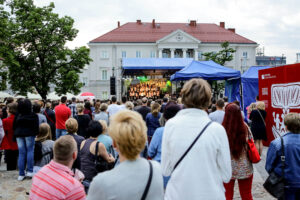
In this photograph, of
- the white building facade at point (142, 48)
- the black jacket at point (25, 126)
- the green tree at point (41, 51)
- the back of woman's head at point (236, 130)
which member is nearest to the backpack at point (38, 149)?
the black jacket at point (25, 126)

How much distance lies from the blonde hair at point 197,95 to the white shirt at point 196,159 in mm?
61

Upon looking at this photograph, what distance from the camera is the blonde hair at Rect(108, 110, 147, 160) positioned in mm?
1950

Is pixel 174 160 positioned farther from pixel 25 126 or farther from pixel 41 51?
pixel 41 51

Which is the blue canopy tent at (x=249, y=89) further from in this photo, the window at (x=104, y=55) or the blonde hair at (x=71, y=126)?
the window at (x=104, y=55)

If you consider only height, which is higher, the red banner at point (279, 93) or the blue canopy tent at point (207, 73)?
the blue canopy tent at point (207, 73)

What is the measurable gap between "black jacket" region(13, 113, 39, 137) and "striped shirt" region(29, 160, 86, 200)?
16.1 feet

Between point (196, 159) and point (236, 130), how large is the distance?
6.31 ft

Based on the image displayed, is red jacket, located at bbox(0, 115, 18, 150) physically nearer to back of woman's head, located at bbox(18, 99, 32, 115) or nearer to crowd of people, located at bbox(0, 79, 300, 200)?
back of woman's head, located at bbox(18, 99, 32, 115)

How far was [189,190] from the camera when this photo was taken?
2.40 metres

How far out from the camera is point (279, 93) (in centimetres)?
905

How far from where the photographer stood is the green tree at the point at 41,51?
31.2 metres

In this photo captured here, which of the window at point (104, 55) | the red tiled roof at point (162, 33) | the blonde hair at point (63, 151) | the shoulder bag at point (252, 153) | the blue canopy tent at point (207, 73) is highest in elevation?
the red tiled roof at point (162, 33)

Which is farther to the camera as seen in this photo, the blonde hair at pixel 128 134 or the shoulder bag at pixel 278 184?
the shoulder bag at pixel 278 184

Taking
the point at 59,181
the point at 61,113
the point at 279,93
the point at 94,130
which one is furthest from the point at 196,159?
the point at 61,113
